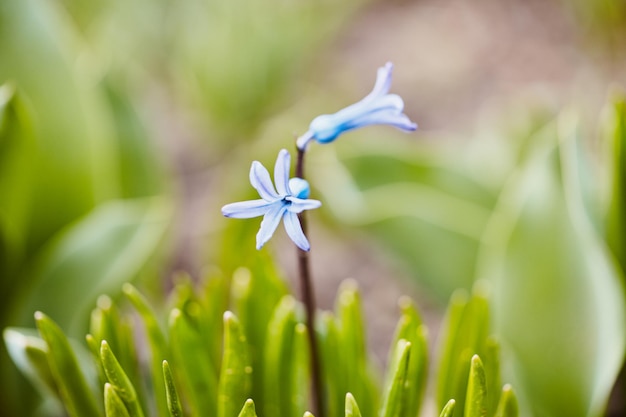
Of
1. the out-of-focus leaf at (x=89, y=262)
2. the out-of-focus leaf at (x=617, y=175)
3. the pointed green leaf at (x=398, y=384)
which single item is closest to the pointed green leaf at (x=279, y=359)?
the pointed green leaf at (x=398, y=384)

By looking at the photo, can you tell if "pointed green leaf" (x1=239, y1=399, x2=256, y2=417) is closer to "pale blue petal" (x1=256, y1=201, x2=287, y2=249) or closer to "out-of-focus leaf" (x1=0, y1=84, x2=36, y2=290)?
"pale blue petal" (x1=256, y1=201, x2=287, y2=249)

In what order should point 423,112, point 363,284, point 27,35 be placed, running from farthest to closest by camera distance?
point 423,112 → point 363,284 → point 27,35

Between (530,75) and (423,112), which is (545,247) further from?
(530,75)

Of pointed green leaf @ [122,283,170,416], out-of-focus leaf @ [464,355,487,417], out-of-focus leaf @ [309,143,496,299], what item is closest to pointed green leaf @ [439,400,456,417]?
out-of-focus leaf @ [464,355,487,417]

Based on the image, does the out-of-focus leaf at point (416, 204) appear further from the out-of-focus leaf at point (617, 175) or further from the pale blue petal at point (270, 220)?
the pale blue petal at point (270, 220)

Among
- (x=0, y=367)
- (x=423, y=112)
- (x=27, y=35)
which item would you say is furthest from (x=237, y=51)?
(x=0, y=367)

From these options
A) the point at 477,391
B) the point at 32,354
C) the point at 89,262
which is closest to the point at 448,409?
the point at 477,391

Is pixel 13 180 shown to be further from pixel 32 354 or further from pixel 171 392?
pixel 171 392

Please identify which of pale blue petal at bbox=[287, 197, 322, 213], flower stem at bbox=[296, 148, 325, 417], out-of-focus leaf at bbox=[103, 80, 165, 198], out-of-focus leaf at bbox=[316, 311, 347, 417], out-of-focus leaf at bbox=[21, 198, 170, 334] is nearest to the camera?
pale blue petal at bbox=[287, 197, 322, 213]
